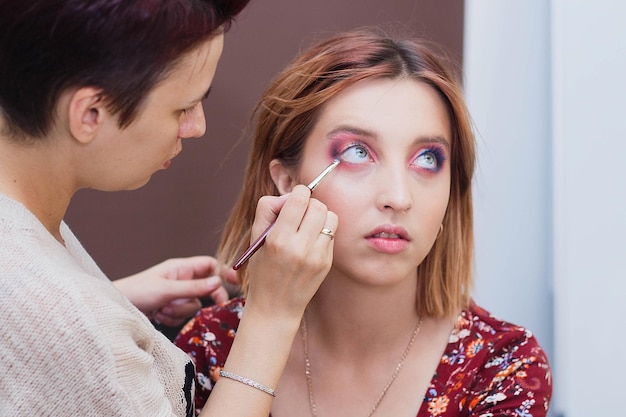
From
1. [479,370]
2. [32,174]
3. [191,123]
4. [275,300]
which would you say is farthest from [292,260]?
[479,370]

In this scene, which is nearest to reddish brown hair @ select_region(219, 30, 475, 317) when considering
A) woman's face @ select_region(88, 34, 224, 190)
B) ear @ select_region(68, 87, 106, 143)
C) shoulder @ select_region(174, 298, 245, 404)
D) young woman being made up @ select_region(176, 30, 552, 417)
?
young woman being made up @ select_region(176, 30, 552, 417)

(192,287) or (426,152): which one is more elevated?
(426,152)

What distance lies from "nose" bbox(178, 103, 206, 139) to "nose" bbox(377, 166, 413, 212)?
0.30m

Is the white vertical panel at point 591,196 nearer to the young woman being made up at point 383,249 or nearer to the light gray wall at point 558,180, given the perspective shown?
the light gray wall at point 558,180

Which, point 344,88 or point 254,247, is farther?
point 344,88

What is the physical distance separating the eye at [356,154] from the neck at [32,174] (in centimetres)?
42

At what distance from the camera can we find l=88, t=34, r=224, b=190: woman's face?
843mm

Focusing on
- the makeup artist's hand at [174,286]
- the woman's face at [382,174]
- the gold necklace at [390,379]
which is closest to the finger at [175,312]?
the makeup artist's hand at [174,286]

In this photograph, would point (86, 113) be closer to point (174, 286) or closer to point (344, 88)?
point (344, 88)

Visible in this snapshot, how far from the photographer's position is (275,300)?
3.10 feet

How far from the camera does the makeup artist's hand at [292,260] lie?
95 centimetres

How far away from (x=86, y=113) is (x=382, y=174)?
0.46 m

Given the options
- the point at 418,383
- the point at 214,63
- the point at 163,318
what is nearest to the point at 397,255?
the point at 418,383

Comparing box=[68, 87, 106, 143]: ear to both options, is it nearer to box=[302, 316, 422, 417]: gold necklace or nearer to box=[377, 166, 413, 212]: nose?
box=[377, 166, 413, 212]: nose
